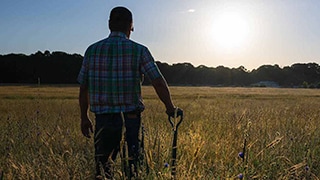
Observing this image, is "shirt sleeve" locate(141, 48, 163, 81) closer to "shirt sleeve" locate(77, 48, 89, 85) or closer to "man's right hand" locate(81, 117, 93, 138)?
"shirt sleeve" locate(77, 48, 89, 85)

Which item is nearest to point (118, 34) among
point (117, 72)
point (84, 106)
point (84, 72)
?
point (117, 72)

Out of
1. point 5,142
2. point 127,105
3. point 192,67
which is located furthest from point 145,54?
point 192,67

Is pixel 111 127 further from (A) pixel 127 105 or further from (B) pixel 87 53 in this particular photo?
(B) pixel 87 53

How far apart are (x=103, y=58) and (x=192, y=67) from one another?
343 ft

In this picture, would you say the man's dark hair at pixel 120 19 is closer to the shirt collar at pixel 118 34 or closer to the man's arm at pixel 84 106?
the shirt collar at pixel 118 34

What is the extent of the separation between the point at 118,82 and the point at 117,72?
9 cm

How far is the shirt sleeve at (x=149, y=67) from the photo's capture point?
314cm

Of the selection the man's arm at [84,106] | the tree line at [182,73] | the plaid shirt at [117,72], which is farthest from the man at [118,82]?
the tree line at [182,73]

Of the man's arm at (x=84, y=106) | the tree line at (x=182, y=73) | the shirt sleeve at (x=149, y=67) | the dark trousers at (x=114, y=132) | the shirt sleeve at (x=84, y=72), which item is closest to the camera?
the shirt sleeve at (x=149, y=67)

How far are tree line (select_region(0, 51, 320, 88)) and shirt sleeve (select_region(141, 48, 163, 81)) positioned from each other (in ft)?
241

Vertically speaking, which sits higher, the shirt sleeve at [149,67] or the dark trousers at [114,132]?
the shirt sleeve at [149,67]

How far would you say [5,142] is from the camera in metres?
5.59

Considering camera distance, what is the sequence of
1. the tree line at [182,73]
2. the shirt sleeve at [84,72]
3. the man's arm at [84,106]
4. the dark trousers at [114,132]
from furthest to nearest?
the tree line at [182,73], the man's arm at [84,106], the shirt sleeve at [84,72], the dark trousers at [114,132]

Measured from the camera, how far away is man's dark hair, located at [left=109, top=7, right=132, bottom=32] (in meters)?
3.23
